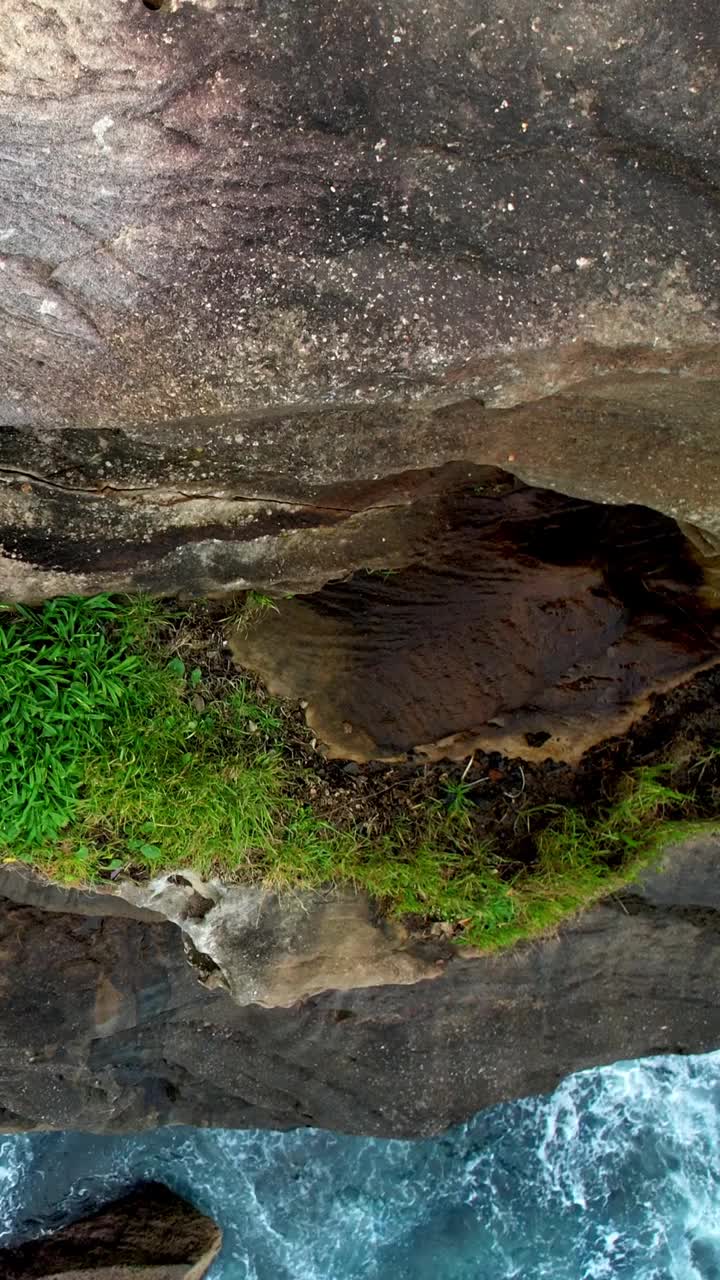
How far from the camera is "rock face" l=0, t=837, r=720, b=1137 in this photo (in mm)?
3746

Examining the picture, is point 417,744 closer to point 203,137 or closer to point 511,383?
point 511,383

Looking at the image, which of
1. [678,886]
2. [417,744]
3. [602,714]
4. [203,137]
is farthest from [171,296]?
[678,886]

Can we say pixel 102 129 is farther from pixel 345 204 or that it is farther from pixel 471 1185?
pixel 471 1185

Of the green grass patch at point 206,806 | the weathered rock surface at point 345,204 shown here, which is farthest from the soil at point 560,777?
the weathered rock surface at point 345,204

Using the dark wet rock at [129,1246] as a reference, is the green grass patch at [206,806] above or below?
above

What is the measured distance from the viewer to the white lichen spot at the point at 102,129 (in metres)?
1.87

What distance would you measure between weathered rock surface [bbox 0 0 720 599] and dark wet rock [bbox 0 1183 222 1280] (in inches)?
184

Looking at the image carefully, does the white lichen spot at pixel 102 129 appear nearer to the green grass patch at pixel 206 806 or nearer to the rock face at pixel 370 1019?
the green grass patch at pixel 206 806

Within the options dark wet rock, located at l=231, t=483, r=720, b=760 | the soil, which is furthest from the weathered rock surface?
the soil

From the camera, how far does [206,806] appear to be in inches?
131

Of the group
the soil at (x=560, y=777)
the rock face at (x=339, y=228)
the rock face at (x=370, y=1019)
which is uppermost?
the rock face at (x=339, y=228)

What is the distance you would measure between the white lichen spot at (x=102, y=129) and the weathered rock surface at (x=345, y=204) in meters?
0.01

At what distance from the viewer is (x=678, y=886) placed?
377cm

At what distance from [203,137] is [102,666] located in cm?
176
